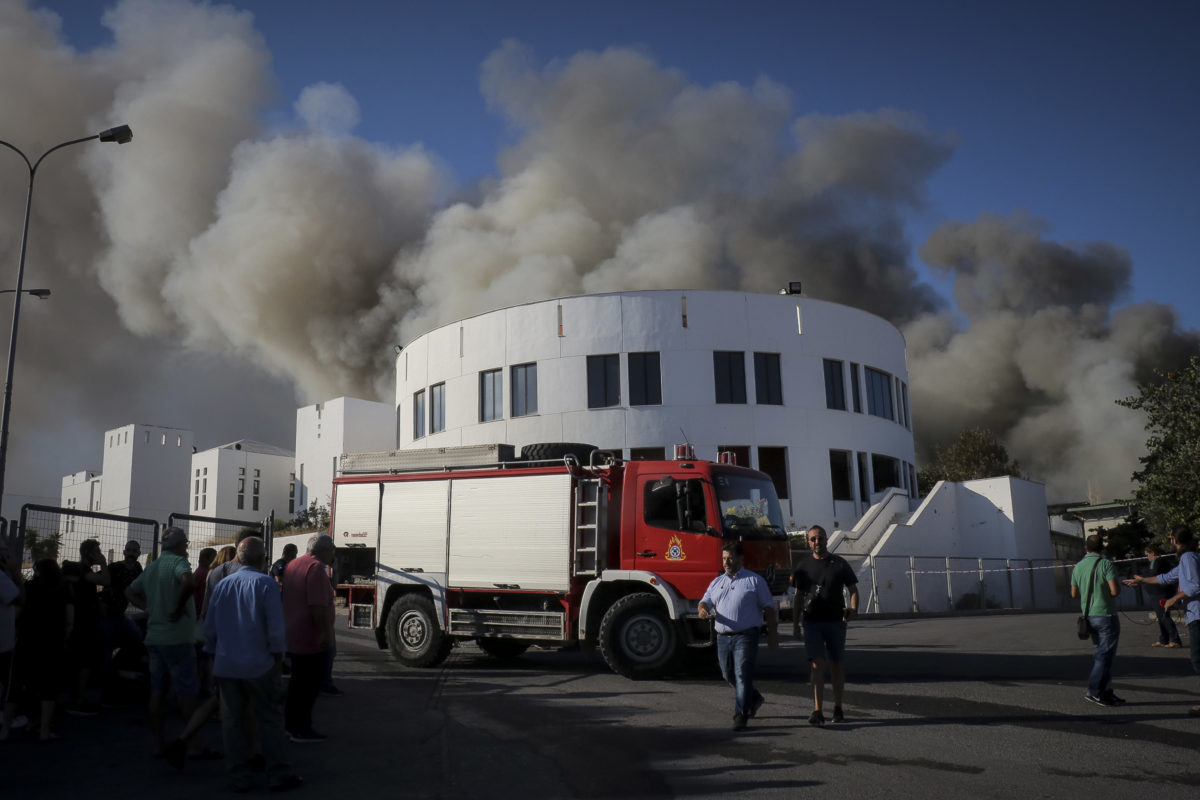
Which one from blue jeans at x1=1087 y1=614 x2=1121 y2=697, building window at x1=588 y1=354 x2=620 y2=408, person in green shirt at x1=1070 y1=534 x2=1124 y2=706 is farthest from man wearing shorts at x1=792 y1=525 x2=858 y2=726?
building window at x1=588 y1=354 x2=620 y2=408

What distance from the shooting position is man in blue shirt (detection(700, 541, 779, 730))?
7.48m

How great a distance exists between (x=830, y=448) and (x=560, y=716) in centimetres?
2506

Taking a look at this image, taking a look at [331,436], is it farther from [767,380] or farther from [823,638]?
[823,638]

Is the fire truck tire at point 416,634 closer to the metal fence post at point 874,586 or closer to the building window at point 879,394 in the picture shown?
the metal fence post at point 874,586

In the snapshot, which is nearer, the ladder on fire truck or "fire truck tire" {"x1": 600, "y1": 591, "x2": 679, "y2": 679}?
"fire truck tire" {"x1": 600, "y1": 591, "x2": 679, "y2": 679}

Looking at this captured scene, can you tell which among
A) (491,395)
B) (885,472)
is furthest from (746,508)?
(885,472)

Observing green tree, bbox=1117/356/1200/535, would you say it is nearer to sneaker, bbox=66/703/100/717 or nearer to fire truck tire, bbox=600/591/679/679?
fire truck tire, bbox=600/591/679/679

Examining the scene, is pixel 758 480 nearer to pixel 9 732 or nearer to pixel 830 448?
pixel 9 732

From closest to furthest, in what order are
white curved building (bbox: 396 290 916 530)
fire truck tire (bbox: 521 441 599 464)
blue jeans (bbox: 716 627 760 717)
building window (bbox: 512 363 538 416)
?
blue jeans (bbox: 716 627 760 717) < fire truck tire (bbox: 521 441 599 464) < white curved building (bbox: 396 290 916 530) < building window (bbox: 512 363 538 416)

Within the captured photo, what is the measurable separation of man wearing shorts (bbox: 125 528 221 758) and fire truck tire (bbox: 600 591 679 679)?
4.90 metres

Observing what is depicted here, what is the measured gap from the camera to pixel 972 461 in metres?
60.5

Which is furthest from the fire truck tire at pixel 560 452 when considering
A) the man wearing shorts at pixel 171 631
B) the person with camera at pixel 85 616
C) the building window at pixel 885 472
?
the building window at pixel 885 472

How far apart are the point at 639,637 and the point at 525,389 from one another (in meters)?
21.7

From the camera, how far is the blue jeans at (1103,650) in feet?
26.8
